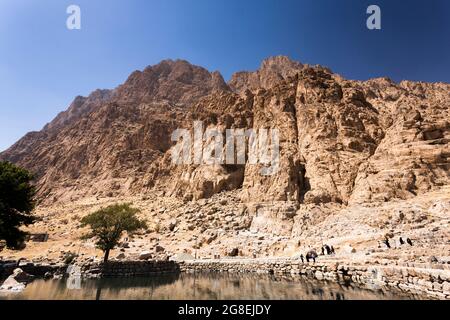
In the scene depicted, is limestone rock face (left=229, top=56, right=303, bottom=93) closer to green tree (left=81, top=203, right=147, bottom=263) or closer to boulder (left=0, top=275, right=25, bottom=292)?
green tree (left=81, top=203, right=147, bottom=263)

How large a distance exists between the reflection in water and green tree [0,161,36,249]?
14.3ft

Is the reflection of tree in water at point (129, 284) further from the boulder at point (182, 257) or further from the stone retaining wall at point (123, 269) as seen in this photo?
the boulder at point (182, 257)

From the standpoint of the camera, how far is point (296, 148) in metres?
46.1

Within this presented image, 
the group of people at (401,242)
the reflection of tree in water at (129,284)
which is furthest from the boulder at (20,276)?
the group of people at (401,242)

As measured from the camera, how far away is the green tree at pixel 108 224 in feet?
90.2

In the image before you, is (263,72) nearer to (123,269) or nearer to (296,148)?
(296,148)

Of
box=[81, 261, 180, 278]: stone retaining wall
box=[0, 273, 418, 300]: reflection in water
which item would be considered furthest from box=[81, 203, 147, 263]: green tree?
box=[0, 273, 418, 300]: reflection in water

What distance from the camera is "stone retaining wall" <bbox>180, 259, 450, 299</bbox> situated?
12812 mm

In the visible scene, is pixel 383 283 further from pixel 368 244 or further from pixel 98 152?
pixel 98 152

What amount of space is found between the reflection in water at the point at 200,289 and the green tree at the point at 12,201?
4.35m

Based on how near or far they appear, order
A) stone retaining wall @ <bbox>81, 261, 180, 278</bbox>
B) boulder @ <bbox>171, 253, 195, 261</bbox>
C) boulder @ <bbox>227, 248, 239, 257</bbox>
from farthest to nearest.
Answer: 1. boulder @ <bbox>227, 248, 239, 257</bbox>
2. boulder @ <bbox>171, 253, 195, 261</bbox>
3. stone retaining wall @ <bbox>81, 261, 180, 278</bbox>

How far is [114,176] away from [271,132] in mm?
58110

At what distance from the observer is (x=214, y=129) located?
60.2 meters
